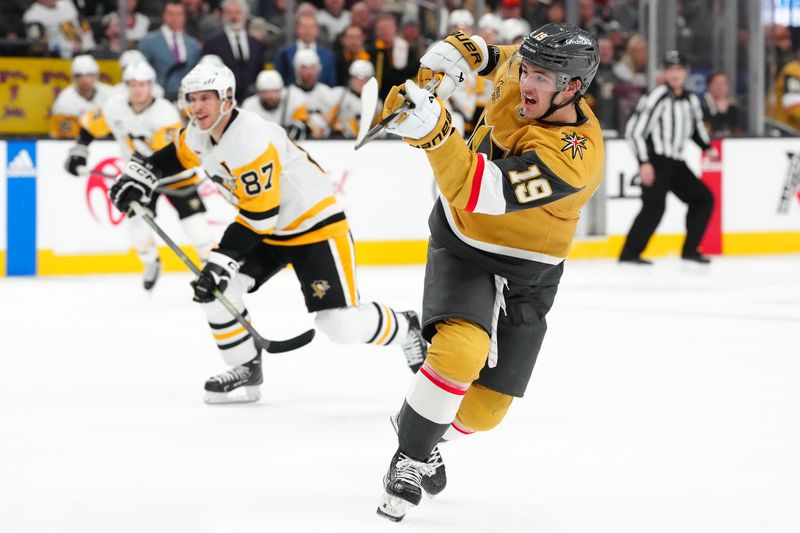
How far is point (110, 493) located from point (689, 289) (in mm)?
4655

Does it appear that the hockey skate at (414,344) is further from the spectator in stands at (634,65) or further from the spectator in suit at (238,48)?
the spectator in stands at (634,65)

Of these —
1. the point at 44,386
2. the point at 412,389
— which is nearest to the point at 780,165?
the point at 44,386

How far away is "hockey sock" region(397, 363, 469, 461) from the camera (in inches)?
96.7

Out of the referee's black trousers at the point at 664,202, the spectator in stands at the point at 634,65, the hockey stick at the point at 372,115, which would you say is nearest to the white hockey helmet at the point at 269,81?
the referee's black trousers at the point at 664,202

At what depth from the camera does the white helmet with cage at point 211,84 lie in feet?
11.9

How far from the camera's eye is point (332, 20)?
8742mm

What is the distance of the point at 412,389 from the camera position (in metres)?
2.51

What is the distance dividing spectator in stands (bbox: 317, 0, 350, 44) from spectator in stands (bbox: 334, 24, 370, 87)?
343mm

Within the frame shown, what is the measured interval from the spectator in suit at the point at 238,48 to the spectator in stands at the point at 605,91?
249 cm

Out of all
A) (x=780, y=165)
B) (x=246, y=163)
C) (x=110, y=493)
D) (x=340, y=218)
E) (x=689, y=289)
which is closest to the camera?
(x=110, y=493)

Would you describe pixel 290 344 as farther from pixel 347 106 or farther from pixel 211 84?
pixel 347 106

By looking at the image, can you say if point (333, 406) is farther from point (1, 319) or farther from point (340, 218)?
point (1, 319)

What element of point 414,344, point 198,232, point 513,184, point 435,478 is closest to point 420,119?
point 513,184

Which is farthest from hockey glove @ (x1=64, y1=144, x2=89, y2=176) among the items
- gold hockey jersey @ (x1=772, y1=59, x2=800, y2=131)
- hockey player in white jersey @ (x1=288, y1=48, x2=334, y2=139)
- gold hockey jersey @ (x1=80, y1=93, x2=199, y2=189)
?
gold hockey jersey @ (x1=772, y1=59, x2=800, y2=131)
